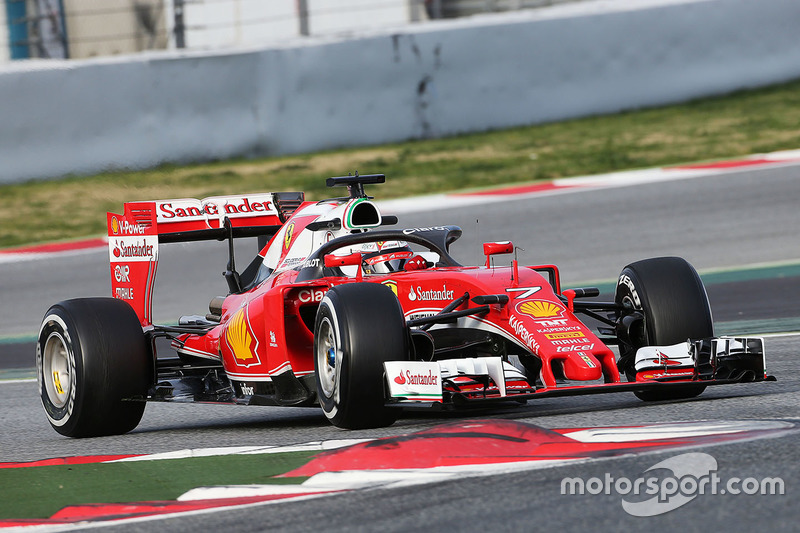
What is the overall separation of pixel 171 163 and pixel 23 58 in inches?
88.7

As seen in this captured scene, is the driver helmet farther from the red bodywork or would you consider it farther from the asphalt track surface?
the asphalt track surface

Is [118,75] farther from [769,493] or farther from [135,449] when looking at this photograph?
[769,493]

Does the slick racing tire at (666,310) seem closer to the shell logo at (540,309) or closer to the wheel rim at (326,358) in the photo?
the shell logo at (540,309)

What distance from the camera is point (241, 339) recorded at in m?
7.34

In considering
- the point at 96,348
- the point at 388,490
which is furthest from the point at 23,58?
the point at 388,490

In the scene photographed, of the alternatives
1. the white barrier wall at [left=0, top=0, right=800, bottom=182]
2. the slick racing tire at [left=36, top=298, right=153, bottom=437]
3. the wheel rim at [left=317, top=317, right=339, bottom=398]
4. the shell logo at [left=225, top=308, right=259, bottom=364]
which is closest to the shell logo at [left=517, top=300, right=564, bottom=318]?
the wheel rim at [left=317, top=317, right=339, bottom=398]

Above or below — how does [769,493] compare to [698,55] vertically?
below

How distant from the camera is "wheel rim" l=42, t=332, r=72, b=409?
763cm

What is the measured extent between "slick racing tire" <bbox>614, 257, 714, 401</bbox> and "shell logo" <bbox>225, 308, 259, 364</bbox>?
2.00 m

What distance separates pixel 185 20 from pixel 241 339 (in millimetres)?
10397

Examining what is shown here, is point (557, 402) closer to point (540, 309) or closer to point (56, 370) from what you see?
point (540, 309)

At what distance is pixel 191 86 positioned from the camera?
55.0ft

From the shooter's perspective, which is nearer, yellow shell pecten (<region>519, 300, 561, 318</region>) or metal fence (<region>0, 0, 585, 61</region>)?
yellow shell pecten (<region>519, 300, 561, 318</region>)

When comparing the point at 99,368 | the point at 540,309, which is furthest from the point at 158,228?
the point at 540,309
